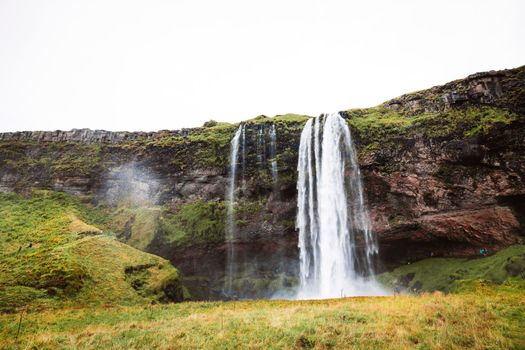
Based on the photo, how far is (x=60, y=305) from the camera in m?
19.8

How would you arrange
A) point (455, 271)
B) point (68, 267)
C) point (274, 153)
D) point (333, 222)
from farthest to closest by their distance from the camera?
point (274, 153)
point (333, 222)
point (455, 271)
point (68, 267)

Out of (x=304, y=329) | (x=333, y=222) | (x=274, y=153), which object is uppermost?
(x=274, y=153)

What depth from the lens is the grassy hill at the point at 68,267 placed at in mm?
20953

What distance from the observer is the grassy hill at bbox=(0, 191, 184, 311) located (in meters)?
21.0

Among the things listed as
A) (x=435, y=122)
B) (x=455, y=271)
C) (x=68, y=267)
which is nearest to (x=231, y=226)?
(x=68, y=267)

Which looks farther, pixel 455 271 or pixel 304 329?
pixel 455 271

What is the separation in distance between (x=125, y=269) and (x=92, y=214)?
16982 mm

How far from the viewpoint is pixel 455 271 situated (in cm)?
2777

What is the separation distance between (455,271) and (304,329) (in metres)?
21.8

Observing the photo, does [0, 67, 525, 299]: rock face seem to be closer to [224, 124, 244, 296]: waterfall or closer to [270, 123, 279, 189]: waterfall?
[270, 123, 279, 189]: waterfall

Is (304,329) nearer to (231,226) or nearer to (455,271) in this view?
(455,271)

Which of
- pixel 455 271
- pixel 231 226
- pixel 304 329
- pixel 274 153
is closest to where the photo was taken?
pixel 304 329

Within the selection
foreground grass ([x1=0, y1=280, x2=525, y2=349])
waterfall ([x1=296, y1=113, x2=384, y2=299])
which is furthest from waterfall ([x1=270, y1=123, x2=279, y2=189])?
foreground grass ([x1=0, y1=280, x2=525, y2=349])

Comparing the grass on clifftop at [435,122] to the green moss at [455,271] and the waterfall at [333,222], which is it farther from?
the green moss at [455,271]
